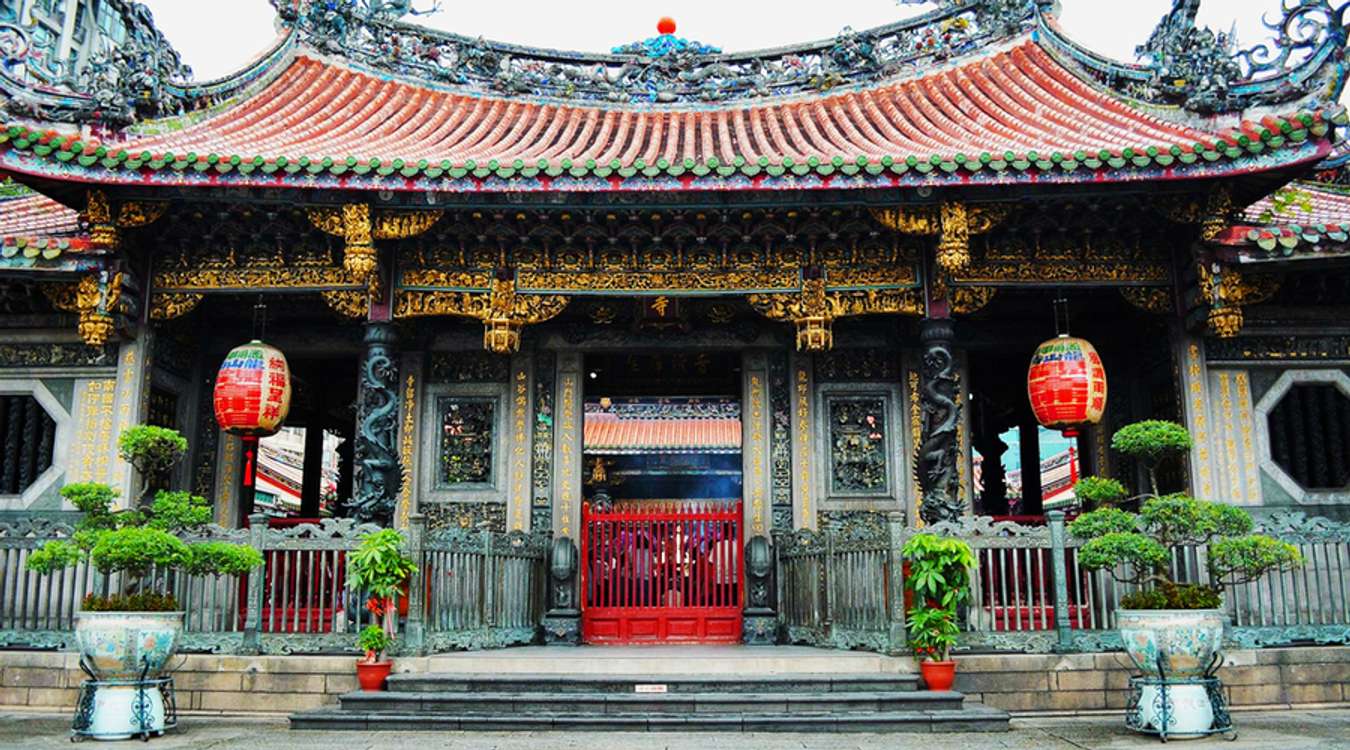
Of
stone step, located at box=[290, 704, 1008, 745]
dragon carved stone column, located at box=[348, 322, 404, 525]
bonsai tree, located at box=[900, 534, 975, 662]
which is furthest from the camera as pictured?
dragon carved stone column, located at box=[348, 322, 404, 525]

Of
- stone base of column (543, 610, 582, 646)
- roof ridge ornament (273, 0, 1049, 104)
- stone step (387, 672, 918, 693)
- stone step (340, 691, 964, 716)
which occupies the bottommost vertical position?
stone step (340, 691, 964, 716)

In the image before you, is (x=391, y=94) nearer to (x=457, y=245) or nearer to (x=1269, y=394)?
(x=457, y=245)

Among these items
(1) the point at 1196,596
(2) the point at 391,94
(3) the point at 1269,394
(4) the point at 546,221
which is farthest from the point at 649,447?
(1) the point at 1196,596

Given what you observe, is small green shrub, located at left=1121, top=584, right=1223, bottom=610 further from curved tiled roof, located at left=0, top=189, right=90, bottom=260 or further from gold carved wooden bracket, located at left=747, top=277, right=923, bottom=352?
curved tiled roof, located at left=0, top=189, right=90, bottom=260

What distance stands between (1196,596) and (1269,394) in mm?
3627

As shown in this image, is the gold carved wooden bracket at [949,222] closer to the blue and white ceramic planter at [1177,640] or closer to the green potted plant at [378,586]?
the blue and white ceramic planter at [1177,640]

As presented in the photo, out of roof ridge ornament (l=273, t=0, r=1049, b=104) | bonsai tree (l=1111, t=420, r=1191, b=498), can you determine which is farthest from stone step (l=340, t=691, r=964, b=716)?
roof ridge ornament (l=273, t=0, r=1049, b=104)

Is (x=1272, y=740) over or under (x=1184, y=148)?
under

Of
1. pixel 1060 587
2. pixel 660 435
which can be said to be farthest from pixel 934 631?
pixel 660 435

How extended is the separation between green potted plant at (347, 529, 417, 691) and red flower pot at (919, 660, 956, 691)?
4046 mm

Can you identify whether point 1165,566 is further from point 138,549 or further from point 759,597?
point 138,549

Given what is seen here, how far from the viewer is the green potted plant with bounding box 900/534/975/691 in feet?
26.0

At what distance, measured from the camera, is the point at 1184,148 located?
28.2ft

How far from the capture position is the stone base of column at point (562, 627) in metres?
10.4
